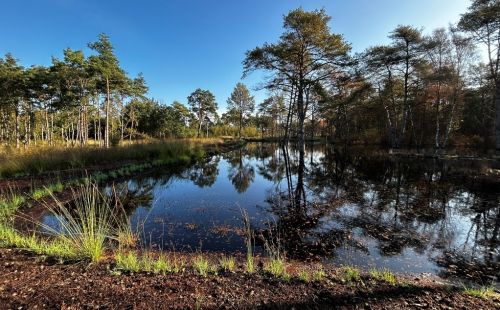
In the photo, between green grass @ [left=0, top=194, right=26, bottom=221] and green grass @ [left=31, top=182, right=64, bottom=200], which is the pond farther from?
green grass @ [left=31, top=182, right=64, bottom=200]

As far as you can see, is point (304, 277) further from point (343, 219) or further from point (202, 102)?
point (202, 102)

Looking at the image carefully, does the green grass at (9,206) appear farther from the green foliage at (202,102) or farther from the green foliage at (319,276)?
the green foliage at (202,102)

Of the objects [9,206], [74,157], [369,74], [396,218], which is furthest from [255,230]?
[369,74]

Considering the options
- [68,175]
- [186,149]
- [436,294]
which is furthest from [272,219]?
[186,149]

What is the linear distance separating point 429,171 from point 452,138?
65.1 ft

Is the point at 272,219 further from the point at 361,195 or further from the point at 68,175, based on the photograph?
the point at 68,175

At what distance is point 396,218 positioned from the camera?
229 inches

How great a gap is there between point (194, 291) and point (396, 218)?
207 inches

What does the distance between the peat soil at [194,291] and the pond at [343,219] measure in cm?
109

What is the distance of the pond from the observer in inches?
160

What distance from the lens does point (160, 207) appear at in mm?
6812

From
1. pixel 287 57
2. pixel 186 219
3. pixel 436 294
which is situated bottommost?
pixel 186 219

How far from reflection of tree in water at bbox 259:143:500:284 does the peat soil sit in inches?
53.0

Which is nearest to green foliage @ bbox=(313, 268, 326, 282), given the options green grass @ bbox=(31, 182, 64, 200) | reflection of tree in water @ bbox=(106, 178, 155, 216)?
reflection of tree in water @ bbox=(106, 178, 155, 216)
